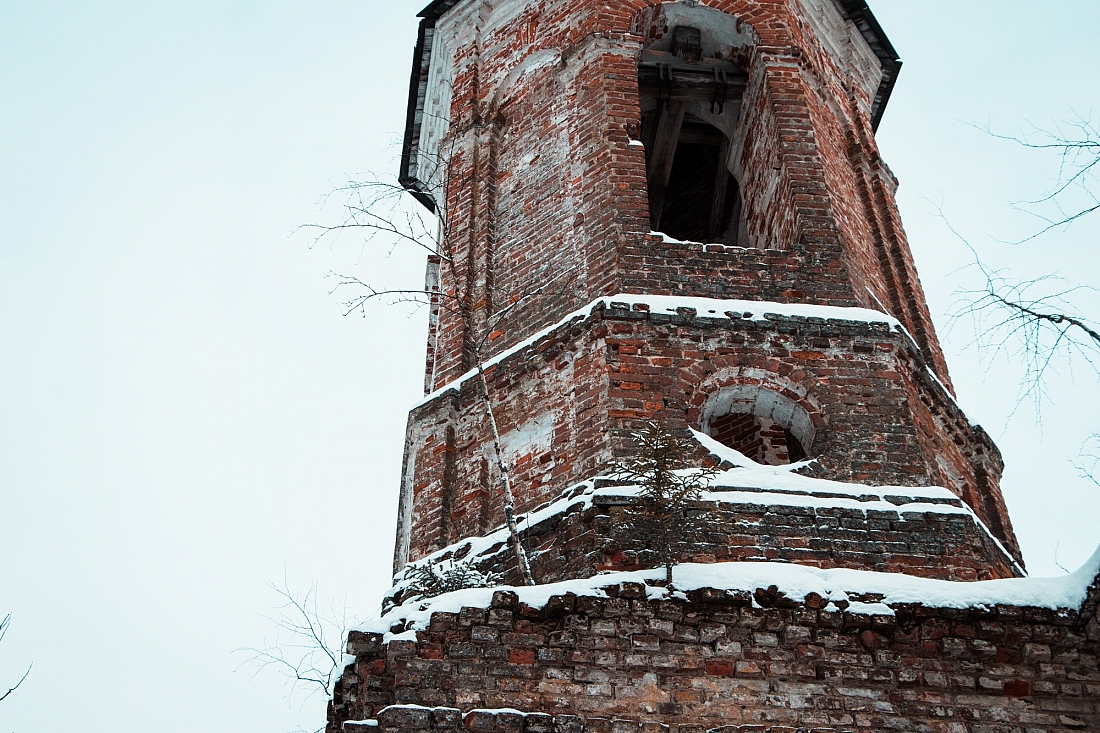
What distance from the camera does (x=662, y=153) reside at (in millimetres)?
12852

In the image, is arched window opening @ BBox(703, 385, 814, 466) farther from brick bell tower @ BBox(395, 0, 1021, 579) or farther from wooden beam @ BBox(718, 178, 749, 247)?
wooden beam @ BBox(718, 178, 749, 247)

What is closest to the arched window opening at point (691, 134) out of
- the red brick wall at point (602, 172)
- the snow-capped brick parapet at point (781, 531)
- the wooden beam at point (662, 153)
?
the wooden beam at point (662, 153)

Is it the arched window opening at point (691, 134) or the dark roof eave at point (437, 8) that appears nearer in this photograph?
the arched window opening at point (691, 134)

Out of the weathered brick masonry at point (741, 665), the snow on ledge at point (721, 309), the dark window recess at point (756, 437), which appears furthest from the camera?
the dark window recess at point (756, 437)

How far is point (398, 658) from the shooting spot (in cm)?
643

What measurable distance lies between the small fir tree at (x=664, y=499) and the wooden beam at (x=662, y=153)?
5.11 meters

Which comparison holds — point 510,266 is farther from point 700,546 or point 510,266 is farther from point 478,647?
point 478,647

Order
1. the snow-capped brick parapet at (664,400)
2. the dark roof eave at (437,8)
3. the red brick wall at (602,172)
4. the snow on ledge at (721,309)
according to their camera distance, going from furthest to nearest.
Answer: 1. the dark roof eave at (437,8)
2. the red brick wall at (602,172)
3. the snow on ledge at (721,309)
4. the snow-capped brick parapet at (664,400)

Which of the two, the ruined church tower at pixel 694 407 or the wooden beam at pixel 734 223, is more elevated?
the wooden beam at pixel 734 223

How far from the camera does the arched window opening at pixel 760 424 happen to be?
29.2 ft

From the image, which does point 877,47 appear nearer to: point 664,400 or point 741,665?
point 664,400

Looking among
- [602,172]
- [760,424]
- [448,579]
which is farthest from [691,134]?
[448,579]

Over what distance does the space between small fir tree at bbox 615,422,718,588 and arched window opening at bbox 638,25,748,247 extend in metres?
4.48

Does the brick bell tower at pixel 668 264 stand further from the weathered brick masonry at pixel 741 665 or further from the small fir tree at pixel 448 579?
the weathered brick masonry at pixel 741 665
